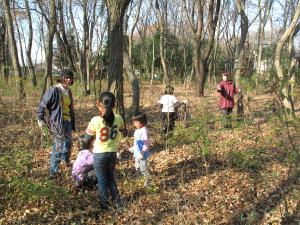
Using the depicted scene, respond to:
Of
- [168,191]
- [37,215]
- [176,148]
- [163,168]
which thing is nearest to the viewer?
[37,215]

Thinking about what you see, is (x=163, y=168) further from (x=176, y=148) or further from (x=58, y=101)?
(x=58, y=101)

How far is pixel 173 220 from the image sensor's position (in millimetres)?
4672

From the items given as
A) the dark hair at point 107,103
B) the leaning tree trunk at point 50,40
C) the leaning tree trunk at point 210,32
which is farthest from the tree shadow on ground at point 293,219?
the leaning tree trunk at point 210,32

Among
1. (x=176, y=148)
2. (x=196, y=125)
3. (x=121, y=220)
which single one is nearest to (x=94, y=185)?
(x=121, y=220)

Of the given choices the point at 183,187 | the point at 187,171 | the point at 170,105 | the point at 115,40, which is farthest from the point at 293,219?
the point at 115,40

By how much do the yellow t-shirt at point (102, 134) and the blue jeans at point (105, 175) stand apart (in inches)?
3.1

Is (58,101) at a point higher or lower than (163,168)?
higher

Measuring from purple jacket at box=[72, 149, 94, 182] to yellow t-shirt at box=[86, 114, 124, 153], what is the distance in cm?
75

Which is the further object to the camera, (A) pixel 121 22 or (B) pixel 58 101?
(A) pixel 121 22

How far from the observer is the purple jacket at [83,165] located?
5.54 metres

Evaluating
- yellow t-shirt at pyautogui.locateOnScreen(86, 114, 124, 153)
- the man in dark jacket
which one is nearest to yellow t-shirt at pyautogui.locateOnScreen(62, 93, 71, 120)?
the man in dark jacket

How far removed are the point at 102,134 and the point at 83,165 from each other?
0.96 m

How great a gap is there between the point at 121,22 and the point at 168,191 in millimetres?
3949

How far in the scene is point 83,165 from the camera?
554 centimetres
